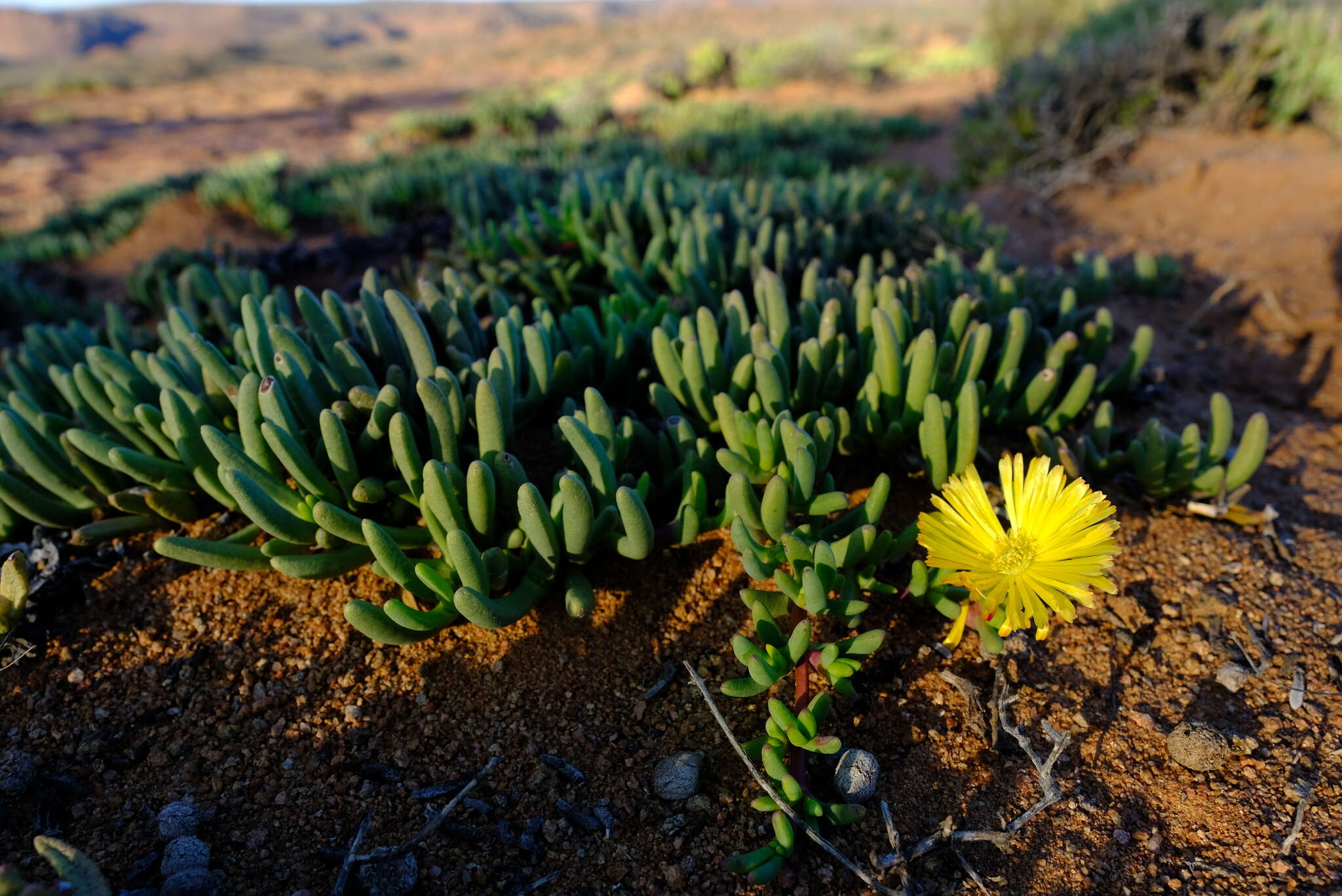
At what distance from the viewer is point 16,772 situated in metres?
1.49

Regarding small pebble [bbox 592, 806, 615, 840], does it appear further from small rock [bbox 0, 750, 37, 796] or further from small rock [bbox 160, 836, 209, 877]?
small rock [bbox 0, 750, 37, 796]

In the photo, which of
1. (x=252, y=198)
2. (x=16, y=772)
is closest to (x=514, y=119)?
Result: (x=252, y=198)

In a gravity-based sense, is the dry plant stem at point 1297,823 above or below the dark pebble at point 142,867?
above

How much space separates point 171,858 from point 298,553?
711mm

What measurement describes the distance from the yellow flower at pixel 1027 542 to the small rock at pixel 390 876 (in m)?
1.08

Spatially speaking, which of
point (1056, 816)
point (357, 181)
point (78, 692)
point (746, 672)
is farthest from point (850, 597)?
point (357, 181)

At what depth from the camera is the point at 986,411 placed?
2201 mm

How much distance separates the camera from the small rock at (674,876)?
1350mm

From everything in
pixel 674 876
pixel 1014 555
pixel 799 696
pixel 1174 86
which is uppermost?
pixel 1174 86

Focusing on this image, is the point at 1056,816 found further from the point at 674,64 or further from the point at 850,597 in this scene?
the point at 674,64

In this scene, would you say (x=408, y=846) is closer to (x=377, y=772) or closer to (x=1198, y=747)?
(x=377, y=772)

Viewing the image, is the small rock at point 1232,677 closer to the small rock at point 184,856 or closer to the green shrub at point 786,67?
the small rock at point 184,856

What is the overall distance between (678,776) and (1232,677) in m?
1.19

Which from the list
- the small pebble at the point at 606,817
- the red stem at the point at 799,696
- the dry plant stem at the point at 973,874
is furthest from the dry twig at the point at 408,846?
the dry plant stem at the point at 973,874
